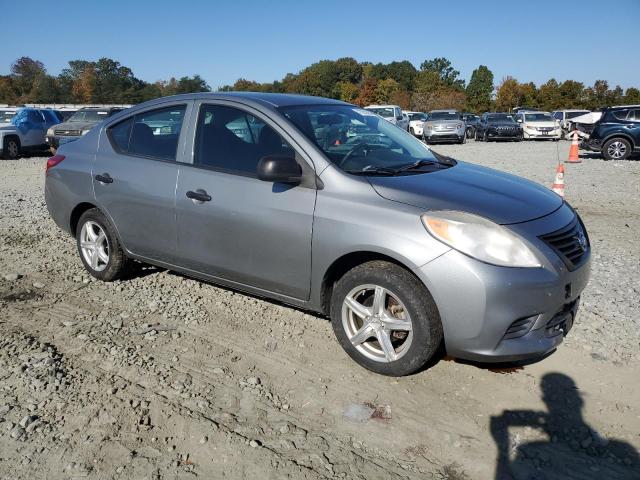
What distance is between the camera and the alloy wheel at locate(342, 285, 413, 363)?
131 inches

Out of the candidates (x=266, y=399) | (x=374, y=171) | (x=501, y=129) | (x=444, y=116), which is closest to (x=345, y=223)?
(x=374, y=171)

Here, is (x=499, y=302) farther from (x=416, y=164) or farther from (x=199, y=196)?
(x=199, y=196)

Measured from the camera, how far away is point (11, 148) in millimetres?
18266

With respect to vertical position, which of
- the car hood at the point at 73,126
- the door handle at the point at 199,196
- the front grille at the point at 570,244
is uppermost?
the car hood at the point at 73,126

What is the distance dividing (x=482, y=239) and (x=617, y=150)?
52.1ft

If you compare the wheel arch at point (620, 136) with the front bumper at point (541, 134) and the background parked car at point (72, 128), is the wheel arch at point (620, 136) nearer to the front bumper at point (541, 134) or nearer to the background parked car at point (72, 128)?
the front bumper at point (541, 134)

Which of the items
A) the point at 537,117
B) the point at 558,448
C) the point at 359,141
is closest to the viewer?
the point at 558,448

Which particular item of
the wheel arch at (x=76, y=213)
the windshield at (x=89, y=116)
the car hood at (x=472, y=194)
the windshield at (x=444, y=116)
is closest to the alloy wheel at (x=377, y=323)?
the car hood at (x=472, y=194)

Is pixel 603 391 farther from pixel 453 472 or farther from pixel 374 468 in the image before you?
pixel 374 468

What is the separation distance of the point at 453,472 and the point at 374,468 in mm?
375

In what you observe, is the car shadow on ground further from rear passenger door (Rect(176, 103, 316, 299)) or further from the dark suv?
the dark suv

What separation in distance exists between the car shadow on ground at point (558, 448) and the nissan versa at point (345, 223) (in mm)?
342

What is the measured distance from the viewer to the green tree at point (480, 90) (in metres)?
75.8

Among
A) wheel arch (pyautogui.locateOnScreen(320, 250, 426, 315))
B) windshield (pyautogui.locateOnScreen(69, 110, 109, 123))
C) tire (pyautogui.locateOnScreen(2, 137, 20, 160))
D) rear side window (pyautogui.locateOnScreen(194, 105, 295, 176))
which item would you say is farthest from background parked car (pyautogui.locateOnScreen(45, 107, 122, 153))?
wheel arch (pyautogui.locateOnScreen(320, 250, 426, 315))
